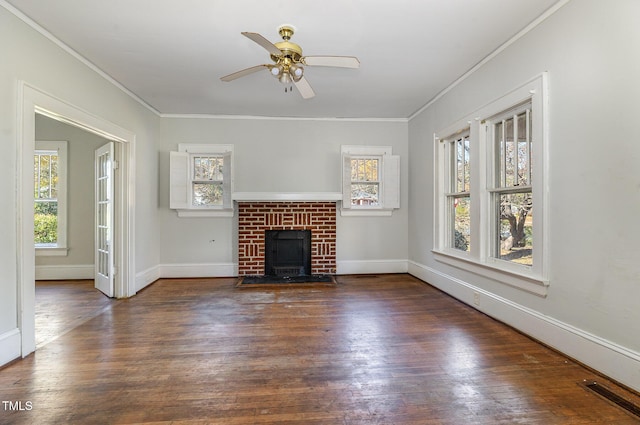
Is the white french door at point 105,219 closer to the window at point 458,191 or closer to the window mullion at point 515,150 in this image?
the window at point 458,191

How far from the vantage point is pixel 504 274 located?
9.33 ft

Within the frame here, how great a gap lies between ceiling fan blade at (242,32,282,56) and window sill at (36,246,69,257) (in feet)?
15.9

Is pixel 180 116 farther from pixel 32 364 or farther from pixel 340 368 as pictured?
pixel 340 368

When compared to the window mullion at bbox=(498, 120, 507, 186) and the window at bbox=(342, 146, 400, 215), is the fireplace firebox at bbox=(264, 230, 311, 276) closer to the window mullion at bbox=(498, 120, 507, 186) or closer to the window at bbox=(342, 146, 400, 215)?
the window at bbox=(342, 146, 400, 215)

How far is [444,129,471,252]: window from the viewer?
3666mm

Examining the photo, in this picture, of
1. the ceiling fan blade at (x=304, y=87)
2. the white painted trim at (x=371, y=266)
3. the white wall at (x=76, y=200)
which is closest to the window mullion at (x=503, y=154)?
the ceiling fan blade at (x=304, y=87)

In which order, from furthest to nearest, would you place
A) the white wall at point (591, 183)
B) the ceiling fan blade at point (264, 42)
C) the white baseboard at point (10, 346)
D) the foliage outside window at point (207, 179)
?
the foliage outside window at point (207, 179) → the white baseboard at point (10, 346) → the ceiling fan blade at point (264, 42) → the white wall at point (591, 183)

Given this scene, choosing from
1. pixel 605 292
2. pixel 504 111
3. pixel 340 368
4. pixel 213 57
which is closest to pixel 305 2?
pixel 213 57

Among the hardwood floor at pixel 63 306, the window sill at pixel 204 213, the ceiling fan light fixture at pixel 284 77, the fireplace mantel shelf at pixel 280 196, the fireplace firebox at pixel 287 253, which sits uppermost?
the ceiling fan light fixture at pixel 284 77

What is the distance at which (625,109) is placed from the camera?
1857mm

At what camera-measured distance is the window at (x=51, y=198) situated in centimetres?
479

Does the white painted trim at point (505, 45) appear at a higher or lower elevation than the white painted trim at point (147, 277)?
higher

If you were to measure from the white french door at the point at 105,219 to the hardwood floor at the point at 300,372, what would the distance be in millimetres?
838

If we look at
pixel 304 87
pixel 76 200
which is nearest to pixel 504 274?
pixel 304 87
